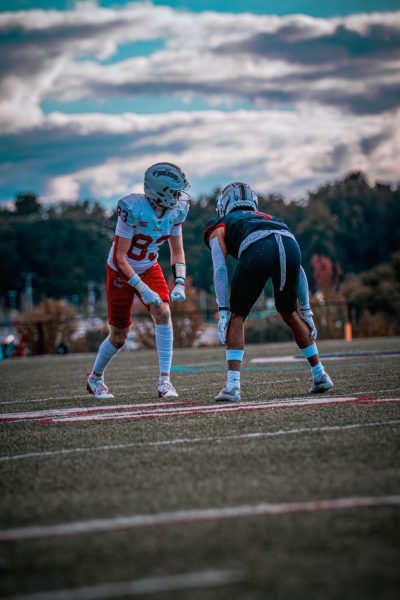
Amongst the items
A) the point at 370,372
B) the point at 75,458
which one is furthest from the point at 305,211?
the point at 75,458

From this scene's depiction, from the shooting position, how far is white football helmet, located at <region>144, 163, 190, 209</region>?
8195 mm

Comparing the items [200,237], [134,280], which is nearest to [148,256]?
[134,280]

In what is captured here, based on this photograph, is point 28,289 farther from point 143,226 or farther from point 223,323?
point 223,323

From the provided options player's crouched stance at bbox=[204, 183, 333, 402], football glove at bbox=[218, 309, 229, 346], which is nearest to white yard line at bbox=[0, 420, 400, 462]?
player's crouched stance at bbox=[204, 183, 333, 402]

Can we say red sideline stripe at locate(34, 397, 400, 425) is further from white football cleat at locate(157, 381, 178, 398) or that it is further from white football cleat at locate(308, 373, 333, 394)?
white football cleat at locate(157, 381, 178, 398)

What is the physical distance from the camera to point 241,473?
4.14 meters

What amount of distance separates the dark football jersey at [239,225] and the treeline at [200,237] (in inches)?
2632

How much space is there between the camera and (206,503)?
11.7 ft

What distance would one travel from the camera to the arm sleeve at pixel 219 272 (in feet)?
24.8

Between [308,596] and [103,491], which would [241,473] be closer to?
[103,491]

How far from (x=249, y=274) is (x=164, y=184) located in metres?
1.37

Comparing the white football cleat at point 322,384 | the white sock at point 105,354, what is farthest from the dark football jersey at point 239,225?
the white sock at point 105,354

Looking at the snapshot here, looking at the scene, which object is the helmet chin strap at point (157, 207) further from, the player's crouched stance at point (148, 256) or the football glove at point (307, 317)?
the football glove at point (307, 317)

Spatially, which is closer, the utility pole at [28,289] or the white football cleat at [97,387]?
the white football cleat at [97,387]
